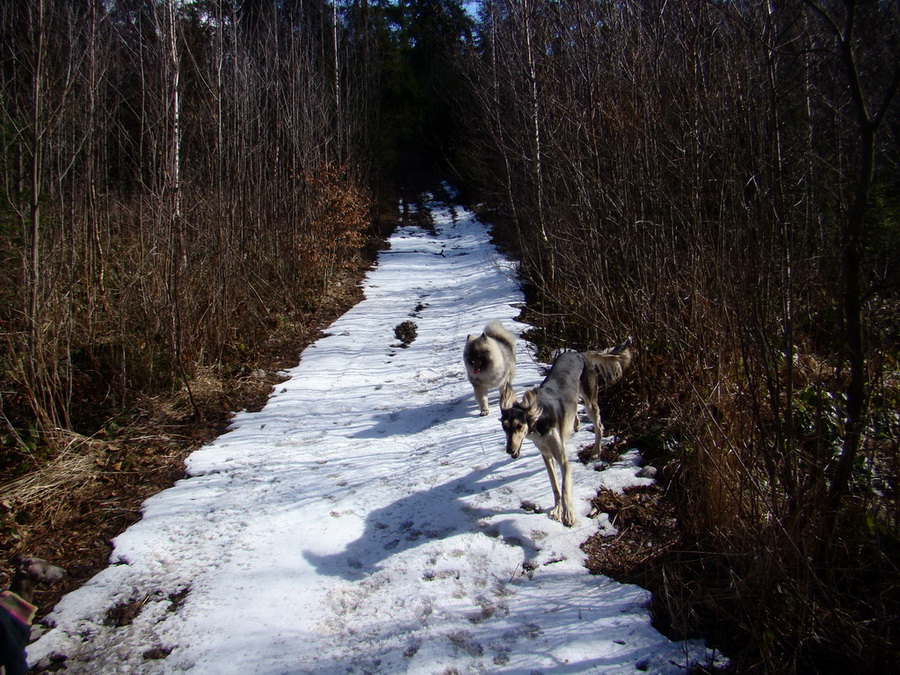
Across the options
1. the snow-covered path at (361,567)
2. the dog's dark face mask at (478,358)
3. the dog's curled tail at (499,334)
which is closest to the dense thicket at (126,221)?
the snow-covered path at (361,567)

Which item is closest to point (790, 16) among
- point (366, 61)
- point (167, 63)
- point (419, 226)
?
point (167, 63)

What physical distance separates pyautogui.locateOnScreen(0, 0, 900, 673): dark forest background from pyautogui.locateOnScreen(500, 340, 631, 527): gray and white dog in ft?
1.93

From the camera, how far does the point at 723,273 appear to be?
3.21m

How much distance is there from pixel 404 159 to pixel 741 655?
38.5 m

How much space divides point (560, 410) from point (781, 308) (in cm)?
202

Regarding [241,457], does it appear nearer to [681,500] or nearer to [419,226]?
[681,500]

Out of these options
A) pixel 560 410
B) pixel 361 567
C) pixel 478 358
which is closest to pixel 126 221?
pixel 478 358

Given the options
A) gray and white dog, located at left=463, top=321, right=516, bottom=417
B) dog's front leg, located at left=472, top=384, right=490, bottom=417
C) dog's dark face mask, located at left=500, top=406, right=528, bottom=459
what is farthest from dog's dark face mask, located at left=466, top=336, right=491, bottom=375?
dog's dark face mask, located at left=500, top=406, right=528, bottom=459

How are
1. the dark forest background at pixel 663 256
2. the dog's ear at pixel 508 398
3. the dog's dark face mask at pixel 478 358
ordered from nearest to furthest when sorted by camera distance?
the dark forest background at pixel 663 256 → the dog's ear at pixel 508 398 → the dog's dark face mask at pixel 478 358

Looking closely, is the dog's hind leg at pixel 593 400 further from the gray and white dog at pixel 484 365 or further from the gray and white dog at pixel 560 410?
the gray and white dog at pixel 484 365

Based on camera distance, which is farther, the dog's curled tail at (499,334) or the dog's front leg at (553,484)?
the dog's curled tail at (499,334)

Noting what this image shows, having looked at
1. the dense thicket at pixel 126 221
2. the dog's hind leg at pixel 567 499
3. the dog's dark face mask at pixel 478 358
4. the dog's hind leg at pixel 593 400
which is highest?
the dense thicket at pixel 126 221

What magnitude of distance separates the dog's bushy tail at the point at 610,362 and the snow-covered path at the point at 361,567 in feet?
2.47

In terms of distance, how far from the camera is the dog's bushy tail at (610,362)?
5.25 meters
